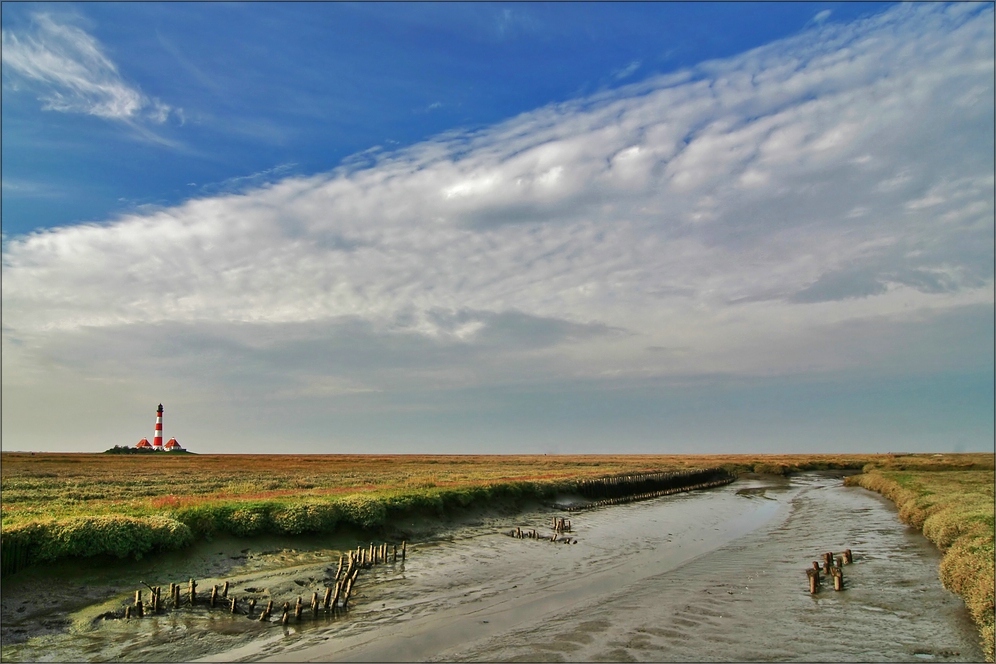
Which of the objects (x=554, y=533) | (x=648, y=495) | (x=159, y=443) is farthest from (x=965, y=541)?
(x=159, y=443)

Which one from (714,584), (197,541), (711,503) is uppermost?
(197,541)

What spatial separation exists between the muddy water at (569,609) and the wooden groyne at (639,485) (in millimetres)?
20376

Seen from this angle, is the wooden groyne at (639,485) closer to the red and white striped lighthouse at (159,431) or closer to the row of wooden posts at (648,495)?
the row of wooden posts at (648,495)

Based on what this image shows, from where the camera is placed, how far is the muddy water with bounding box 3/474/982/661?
49.5ft

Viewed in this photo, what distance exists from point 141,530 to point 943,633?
2522 cm

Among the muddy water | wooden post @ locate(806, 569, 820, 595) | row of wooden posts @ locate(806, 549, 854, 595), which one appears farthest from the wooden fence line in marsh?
row of wooden posts @ locate(806, 549, 854, 595)

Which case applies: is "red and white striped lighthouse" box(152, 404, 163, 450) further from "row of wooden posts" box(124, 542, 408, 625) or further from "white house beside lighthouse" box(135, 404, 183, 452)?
"row of wooden posts" box(124, 542, 408, 625)

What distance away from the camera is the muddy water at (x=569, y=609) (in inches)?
594

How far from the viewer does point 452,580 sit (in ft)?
74.3

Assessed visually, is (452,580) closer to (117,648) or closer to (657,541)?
(117,648)

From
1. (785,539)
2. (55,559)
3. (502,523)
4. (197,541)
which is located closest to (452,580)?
(197,541)

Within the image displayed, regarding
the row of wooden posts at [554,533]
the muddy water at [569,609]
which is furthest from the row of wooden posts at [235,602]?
the row of wooden posts at [554,533]

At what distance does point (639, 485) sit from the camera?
62656mm

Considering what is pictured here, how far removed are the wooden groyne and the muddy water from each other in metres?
20.4
